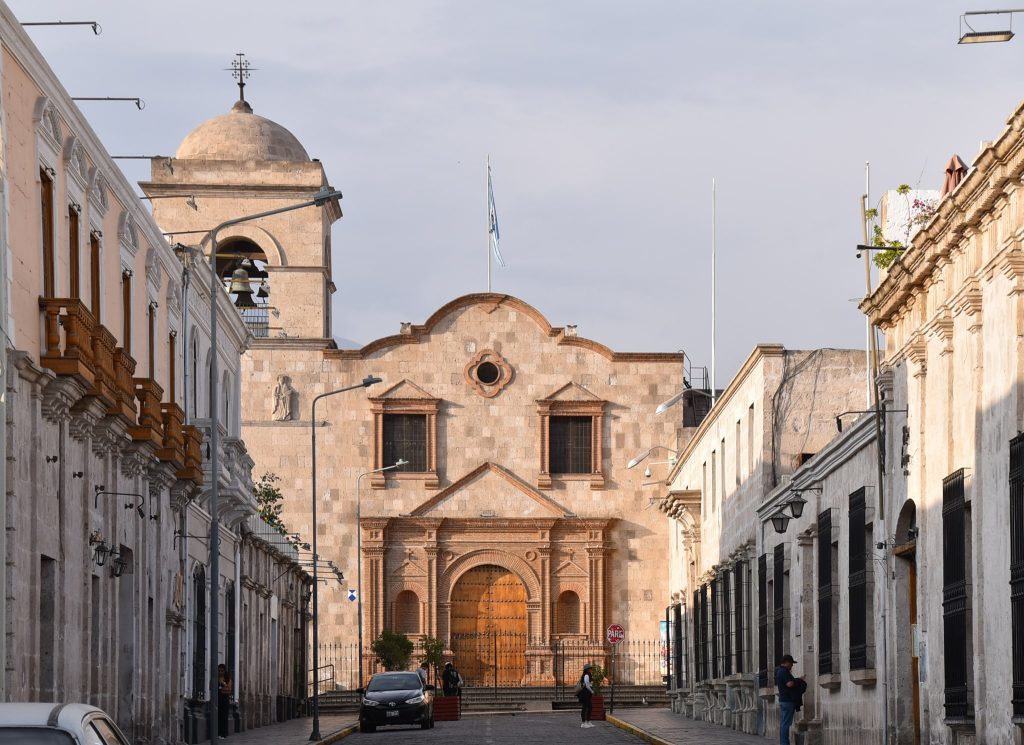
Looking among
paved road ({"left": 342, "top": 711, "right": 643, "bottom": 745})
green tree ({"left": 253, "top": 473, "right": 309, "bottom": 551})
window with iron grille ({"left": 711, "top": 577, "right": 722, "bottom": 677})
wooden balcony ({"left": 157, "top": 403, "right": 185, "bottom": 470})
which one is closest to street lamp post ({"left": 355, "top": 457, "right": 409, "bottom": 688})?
green tree ({"left": 253, "top": 473, "right": 309, "bottom": 551})

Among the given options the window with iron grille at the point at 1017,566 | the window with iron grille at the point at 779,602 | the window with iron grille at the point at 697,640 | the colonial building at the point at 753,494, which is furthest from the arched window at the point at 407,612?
the window with iron grille at the point at 1017,566

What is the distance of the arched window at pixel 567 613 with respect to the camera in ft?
202

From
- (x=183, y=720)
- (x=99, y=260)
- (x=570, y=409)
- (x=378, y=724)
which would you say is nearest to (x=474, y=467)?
(x=570, y=409)

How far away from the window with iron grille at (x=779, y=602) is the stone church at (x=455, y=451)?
2596 centimetres

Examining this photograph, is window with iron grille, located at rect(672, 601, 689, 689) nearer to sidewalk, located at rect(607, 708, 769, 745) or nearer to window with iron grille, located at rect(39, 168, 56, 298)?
sidewalk, located at rect(607, 708, 769, 745)

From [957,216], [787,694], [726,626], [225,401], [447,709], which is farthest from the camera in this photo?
[447,709]

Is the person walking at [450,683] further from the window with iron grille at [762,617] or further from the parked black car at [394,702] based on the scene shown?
the window with iron grille at [762,617]

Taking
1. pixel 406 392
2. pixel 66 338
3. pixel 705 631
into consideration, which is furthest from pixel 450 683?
pixel 66 338

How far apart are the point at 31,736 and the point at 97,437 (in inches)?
645

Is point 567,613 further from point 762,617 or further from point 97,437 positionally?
point 97,437

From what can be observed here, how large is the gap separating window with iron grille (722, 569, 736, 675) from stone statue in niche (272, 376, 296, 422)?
22.0 meters

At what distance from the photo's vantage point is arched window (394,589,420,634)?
61.4 meters

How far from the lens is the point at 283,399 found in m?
62.1

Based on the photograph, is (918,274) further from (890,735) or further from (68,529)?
(68,529)
